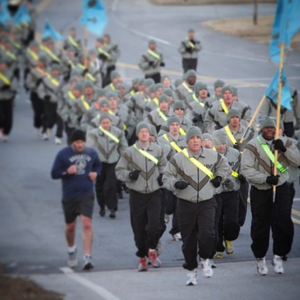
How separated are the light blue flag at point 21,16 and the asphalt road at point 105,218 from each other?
2.42m

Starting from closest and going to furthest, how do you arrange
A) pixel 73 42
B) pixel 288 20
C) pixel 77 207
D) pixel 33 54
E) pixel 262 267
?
pixel 262 267 → pixel 77 207 → pixel 288 20 → pixel 33 54 → pixel 73 42

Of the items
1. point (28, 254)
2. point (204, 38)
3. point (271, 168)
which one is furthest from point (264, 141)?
point (204, 38)

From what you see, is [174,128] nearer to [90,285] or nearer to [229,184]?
[229,184]

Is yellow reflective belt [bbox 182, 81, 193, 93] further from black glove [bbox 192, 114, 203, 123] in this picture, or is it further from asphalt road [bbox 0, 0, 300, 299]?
asphalt road [bbox 0, 0, 300, 299]

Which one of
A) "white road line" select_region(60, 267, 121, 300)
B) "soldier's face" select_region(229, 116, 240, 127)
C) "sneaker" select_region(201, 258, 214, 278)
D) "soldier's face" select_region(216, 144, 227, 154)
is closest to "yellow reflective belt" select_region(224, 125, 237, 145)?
"soldier's face" select_region(229, 116, 240, 127)

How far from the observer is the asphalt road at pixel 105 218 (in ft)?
49.6

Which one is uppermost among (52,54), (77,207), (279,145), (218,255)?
(279,145)

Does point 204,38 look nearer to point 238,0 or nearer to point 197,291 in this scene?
point 238,0

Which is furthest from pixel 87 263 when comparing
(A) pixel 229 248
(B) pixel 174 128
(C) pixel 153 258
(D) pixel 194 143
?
(B) pixel 174 128

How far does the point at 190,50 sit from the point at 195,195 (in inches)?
820

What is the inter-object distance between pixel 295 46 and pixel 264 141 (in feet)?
78.1

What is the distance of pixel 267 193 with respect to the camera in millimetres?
15578

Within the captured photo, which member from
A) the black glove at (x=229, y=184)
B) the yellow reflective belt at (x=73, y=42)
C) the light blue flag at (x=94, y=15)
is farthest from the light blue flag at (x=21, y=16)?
the black glove at (x=229, y=184)

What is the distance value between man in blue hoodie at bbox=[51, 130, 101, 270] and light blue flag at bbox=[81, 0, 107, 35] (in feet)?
53.4
